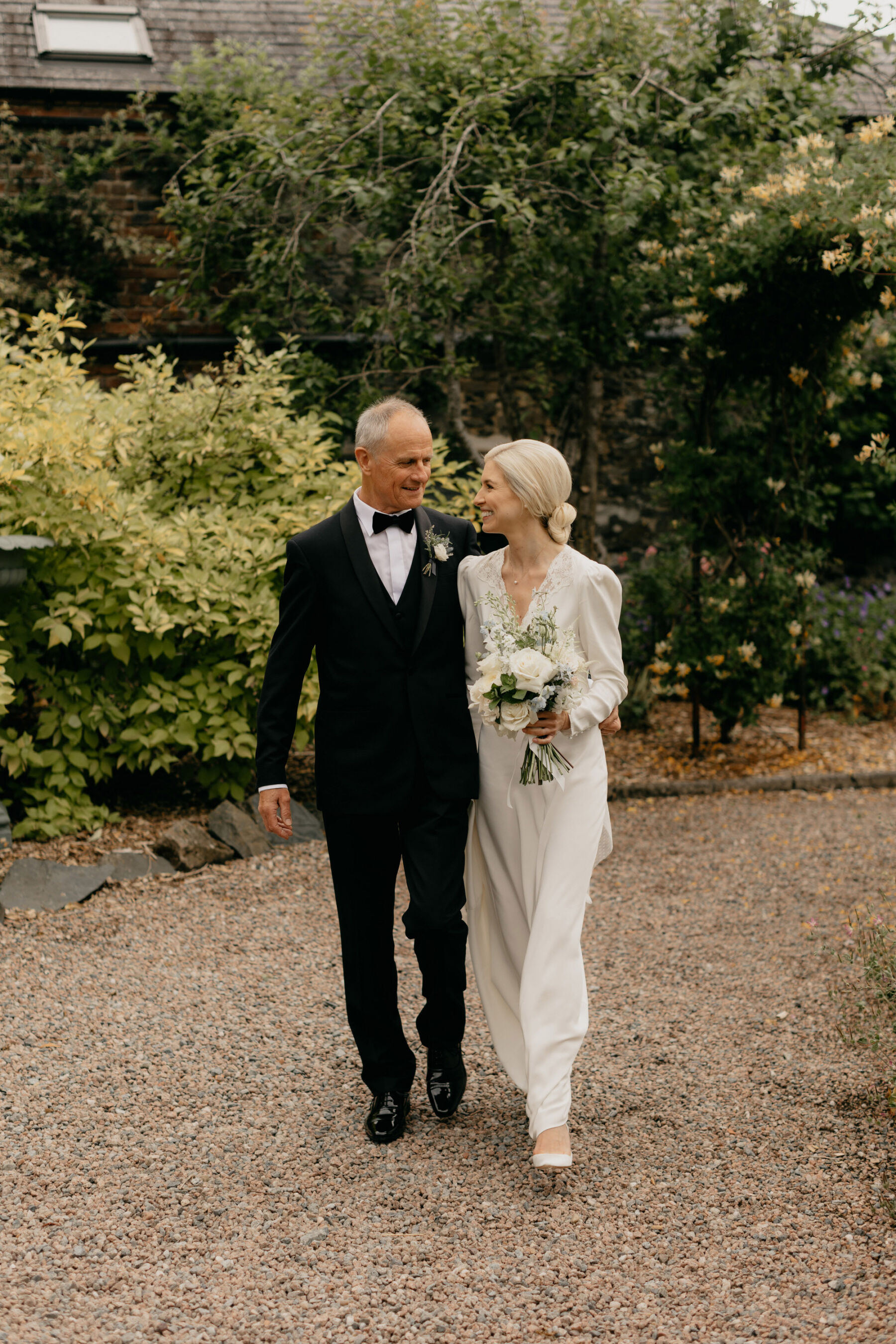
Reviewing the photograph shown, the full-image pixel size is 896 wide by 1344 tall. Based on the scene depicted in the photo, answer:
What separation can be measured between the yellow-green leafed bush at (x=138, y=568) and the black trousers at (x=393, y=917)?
267 centimetres

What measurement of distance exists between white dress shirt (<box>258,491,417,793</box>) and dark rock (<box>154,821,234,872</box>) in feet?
8.60

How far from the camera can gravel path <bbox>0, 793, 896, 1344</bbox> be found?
7.77 ft

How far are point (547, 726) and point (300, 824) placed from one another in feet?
11.1

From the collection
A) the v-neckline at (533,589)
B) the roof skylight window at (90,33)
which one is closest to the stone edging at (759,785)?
the v-neckline at (533,589)

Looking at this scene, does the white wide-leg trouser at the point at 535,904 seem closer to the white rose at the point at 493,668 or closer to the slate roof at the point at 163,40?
the white rose at the point at 493,668

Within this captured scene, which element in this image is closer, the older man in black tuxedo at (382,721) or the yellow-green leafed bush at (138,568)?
the older man in black tuxedo at (382,721)

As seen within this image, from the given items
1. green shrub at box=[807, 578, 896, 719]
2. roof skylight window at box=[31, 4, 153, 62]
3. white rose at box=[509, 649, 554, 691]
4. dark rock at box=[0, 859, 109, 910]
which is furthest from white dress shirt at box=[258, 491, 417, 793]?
roof skylight window at box=[31, 4, 153, 62]

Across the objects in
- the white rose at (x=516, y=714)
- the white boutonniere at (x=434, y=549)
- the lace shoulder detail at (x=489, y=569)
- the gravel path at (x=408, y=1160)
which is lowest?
the gravel path at (x=408, y=1160)

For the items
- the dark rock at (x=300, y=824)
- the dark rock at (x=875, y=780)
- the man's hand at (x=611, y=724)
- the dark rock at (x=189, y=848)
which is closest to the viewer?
the man's hand at (x=611, y=724)

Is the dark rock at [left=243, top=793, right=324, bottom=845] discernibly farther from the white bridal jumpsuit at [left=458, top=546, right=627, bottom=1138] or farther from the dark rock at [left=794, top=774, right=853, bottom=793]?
the dark rock at [left=794, top=774, right=853, bottom=793]

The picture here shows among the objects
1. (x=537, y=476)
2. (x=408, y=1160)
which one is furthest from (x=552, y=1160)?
(x=537, y=476)

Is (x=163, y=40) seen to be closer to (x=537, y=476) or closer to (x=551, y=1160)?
(x=537, y=476)

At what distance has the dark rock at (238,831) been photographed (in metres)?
5.63

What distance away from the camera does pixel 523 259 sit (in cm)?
746
